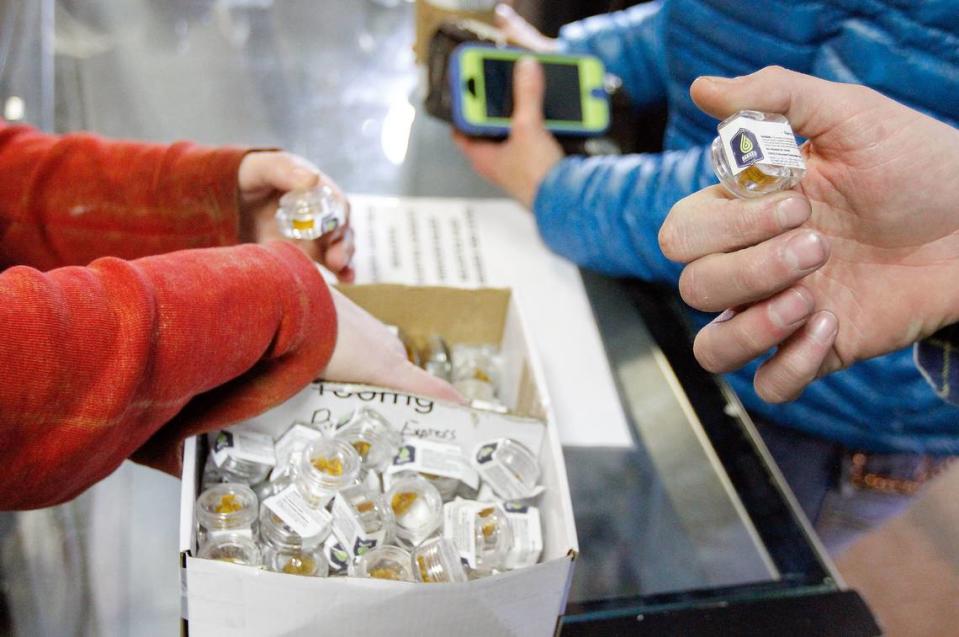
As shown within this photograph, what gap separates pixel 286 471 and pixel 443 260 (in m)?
0.42

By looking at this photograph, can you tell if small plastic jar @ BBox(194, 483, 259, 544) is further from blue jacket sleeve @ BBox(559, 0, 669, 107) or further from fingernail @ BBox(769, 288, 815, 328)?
blue jacket sleeve @ BBox(559, 0, 669, 107)

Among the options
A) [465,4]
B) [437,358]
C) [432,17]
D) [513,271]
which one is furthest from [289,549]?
[465,4]

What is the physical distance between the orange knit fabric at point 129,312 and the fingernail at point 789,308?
1.15 feet

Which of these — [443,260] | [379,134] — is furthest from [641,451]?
[379,134]

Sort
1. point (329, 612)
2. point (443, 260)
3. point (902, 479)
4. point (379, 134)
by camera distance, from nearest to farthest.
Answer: point (329, 612), point (902, 479), point (443, 260), point (379, 134)

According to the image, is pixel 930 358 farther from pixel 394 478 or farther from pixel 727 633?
pixel 394 478

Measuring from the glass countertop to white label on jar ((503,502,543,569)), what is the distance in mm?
68

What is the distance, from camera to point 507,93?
107cm

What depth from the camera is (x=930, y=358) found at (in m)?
0.71

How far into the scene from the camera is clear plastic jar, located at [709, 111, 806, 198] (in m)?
0.44

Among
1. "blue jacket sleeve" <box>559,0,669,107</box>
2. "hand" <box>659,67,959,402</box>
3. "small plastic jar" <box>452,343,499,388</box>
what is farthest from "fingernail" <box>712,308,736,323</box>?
"blue jacket sleeve" <box>559,0,669,107</box>

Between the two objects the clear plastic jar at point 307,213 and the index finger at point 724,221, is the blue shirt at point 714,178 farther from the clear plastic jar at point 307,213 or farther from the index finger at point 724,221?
the clear plastic jar at point 307,213

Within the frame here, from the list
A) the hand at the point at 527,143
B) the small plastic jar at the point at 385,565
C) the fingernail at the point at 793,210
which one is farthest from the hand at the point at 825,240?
the hand at the point at 527,143

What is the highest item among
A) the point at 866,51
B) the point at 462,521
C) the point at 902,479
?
the point at 866,51
